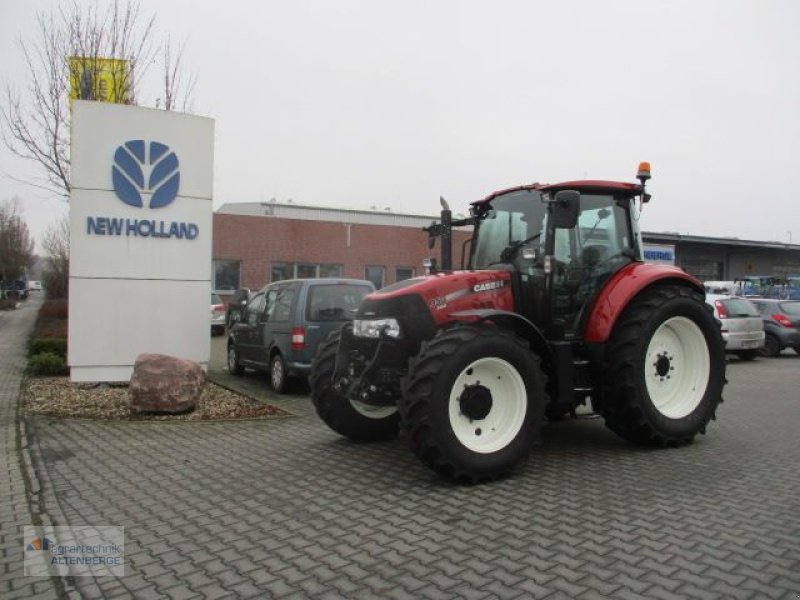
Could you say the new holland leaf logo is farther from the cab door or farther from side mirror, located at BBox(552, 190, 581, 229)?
side mirror, located at BBox(552, 190, 581, 229)

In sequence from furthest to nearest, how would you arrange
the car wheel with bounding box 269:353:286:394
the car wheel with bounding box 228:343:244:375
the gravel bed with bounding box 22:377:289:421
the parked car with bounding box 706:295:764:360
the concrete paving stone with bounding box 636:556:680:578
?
the parked car with bounding box 706:295:764:360
the car wheel with bounding box 228:343:244:375
the car wheel with bounding box 269:353:286:394
the gravel bed with bounding box 22:377:289:421
the concrete paving stone with bounding box 636:556:680:578

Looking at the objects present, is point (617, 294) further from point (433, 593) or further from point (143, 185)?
point (143, 185)

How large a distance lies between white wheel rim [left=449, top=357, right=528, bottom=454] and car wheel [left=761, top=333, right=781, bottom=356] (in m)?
14.5

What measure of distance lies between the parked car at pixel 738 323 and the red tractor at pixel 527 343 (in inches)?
386

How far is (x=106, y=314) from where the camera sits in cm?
960

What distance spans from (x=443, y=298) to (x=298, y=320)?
4.69 metres

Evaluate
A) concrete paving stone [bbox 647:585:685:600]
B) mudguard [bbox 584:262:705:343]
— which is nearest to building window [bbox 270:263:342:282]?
mudguard [bbox 584:262:705:343]

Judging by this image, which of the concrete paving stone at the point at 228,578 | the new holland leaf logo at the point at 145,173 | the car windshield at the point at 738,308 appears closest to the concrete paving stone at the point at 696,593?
the concrete paving stone at the point at 228,578

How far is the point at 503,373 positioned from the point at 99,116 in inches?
291

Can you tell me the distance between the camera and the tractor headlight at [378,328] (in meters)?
5.36

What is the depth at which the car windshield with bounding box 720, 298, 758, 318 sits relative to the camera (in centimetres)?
1552

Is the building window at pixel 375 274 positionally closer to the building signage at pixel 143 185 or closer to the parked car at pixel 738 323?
the parked car at pixel 738 323

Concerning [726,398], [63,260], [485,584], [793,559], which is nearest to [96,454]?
[485,584]

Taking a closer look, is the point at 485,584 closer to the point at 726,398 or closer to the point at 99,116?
the point at 726,398
